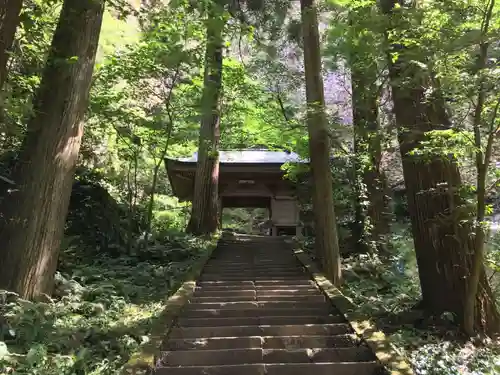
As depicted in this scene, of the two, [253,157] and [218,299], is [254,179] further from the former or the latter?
[218,299]

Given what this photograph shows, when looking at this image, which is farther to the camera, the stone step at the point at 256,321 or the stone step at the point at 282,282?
the stone step at the point at 282,282

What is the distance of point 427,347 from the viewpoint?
4895mm

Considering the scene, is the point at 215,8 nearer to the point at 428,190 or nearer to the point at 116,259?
the point at 428,190

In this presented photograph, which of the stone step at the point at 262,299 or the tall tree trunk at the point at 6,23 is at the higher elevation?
the tall tree trunk at the point at 6,23

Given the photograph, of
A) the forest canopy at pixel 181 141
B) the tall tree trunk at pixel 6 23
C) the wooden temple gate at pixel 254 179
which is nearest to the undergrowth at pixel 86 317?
the forest canopy at pixel 181 141

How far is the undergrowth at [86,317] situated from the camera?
3.79 metres

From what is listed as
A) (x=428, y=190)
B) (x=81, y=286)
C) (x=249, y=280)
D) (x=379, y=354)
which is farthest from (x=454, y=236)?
(x=81, y=286)

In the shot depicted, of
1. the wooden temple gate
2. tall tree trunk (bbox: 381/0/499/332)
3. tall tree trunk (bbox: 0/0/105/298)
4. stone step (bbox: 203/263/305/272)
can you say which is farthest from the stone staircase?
the wooden temple gate

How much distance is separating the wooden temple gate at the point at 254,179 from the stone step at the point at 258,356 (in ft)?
36.7

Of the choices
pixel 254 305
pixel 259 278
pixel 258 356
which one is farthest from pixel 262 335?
pixel 259 278

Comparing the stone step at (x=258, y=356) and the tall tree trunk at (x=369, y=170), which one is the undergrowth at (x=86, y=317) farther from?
the tall tree trunk at (x=369, y=170)

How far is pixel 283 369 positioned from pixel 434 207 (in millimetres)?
3263

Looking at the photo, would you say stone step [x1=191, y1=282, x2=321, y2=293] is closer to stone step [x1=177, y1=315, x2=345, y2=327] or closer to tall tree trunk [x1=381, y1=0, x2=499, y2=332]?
stone step [x1=177, y1=315, x2=345, y2=327]

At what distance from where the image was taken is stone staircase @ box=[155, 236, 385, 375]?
363 centimetres
